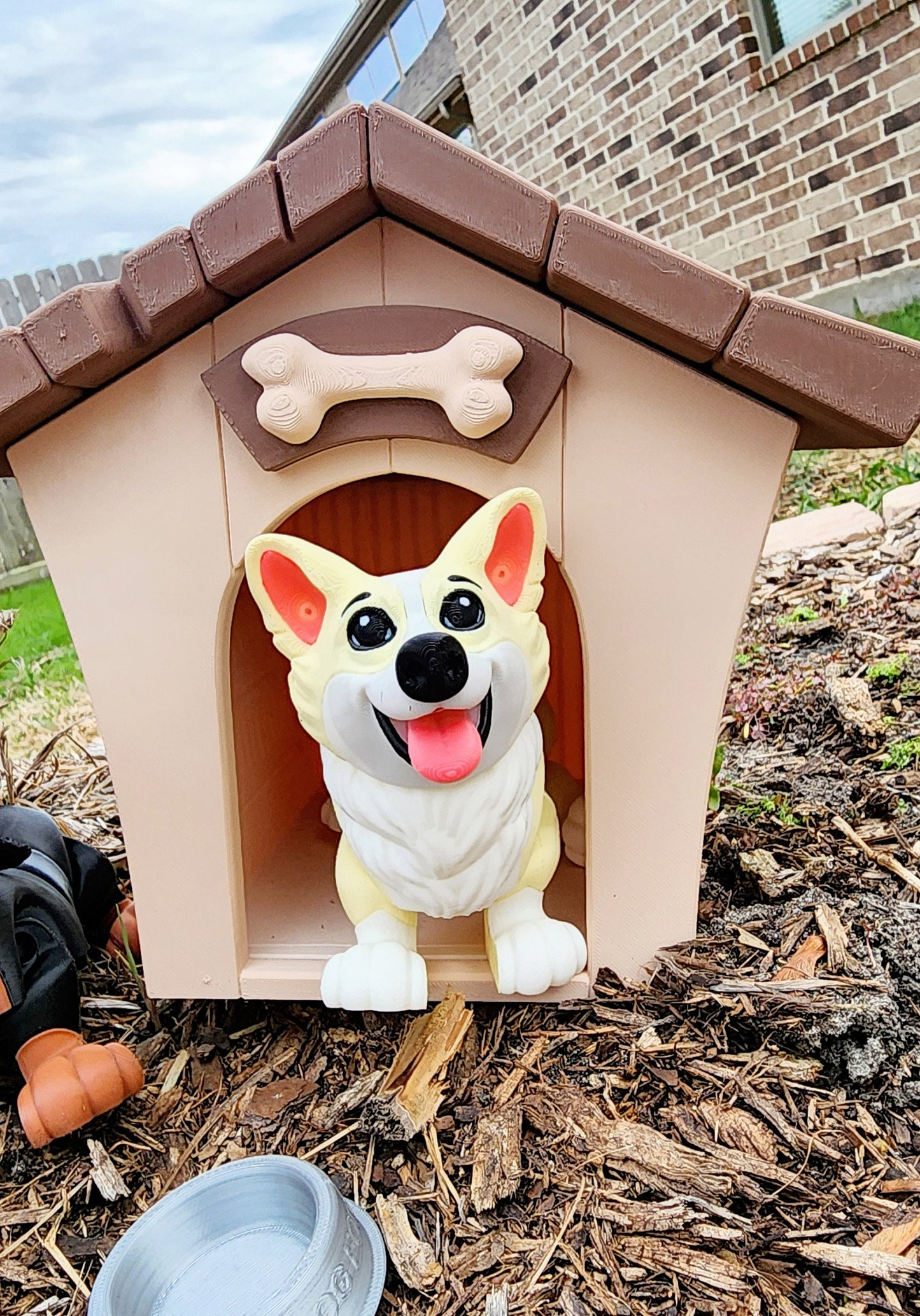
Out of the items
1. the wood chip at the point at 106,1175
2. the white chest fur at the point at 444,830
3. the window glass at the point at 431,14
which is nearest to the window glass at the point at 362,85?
the window glass at the point at 431,14

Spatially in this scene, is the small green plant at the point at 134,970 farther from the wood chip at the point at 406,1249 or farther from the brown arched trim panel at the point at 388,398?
the brown arched trim panel at the point at 388,398

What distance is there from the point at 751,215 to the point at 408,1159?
3852mm

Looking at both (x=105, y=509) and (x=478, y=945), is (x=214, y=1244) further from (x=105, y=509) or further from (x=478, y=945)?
(x=105, y=509)

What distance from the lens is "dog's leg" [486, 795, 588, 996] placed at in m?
1.20

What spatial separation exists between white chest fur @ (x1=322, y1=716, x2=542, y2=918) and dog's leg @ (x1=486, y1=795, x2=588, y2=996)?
43 millimetres

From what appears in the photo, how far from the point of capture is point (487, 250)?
3.62ft

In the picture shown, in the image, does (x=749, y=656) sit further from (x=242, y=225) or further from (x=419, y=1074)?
(x=242, y=225)

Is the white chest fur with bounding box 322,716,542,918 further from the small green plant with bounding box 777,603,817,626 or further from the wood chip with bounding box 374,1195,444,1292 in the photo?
the small green plant with bounding box 777,603,817,626

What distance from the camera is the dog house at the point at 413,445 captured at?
1.04 meters

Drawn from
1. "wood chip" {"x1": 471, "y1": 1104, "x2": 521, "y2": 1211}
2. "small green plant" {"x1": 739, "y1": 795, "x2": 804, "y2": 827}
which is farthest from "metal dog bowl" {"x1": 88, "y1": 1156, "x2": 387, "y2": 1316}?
"small green plant" {"x1": 739, "y1": 795, "x2": 804, "y2": 827}

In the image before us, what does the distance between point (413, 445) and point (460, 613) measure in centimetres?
25

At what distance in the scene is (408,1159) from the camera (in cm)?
114

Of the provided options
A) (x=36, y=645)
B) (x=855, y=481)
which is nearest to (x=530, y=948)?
(x=855, y=481)

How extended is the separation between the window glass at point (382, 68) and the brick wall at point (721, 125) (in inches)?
144
